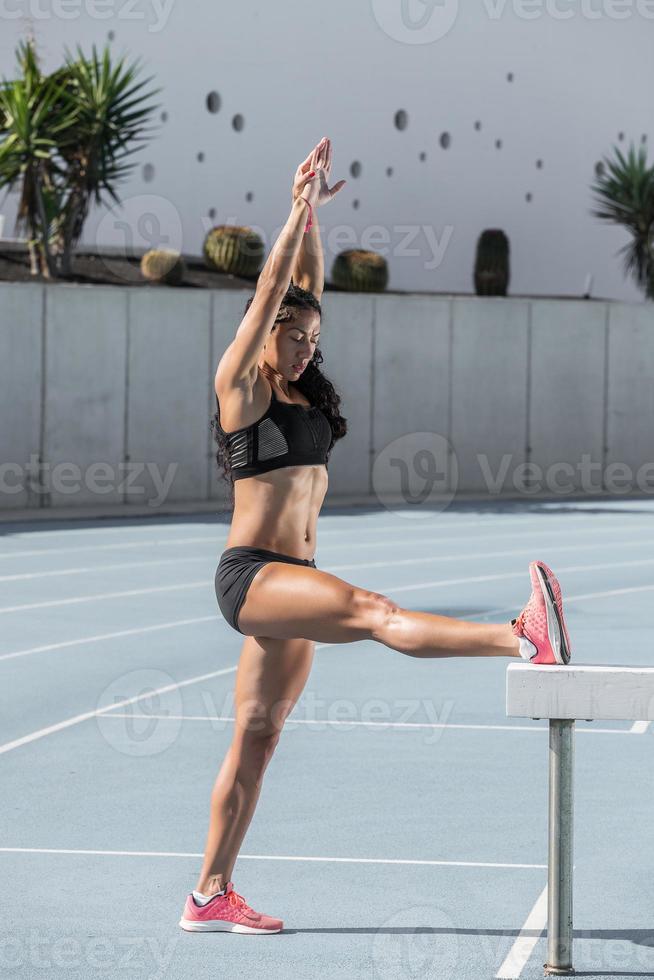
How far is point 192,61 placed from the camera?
3083cm

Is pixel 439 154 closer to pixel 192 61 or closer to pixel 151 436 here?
pixel 192 61

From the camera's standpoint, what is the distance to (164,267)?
27.1 m

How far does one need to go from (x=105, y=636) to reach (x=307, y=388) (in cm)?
708

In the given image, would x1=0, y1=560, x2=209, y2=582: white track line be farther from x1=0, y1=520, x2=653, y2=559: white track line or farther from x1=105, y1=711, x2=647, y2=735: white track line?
x1=105, y1=711, x2=647, y2=735: white track line

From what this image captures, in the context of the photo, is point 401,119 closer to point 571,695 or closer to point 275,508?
point 275,508

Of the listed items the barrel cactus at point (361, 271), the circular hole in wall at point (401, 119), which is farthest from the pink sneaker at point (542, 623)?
the circular hole in wall at point (401, 119)

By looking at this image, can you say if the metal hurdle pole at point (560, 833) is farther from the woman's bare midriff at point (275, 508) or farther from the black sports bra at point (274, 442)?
the black sports bra at point (274, 442)

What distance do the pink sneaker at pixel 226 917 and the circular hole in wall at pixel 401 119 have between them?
2929 centimetres

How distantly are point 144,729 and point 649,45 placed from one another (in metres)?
32.4

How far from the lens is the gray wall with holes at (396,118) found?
1206 inches

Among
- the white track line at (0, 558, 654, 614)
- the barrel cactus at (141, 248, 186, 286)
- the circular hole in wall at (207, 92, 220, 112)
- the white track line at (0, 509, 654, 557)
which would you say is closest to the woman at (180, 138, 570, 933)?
the white track line at (0, 558, 654, 614)

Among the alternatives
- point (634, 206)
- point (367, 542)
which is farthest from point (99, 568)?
point (634, 206)

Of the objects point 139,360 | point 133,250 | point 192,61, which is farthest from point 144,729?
point 192,61

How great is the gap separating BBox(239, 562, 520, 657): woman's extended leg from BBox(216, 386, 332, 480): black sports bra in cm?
35
